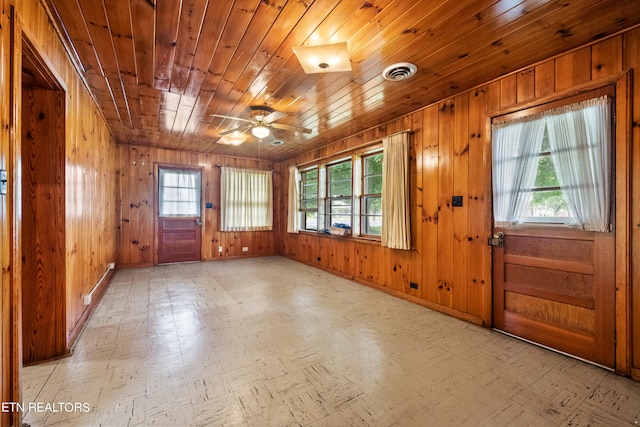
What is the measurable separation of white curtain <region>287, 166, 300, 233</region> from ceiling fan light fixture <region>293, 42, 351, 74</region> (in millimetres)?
3997

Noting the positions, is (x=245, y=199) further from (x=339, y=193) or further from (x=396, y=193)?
(x=396, y=193)

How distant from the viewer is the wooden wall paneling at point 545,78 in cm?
229

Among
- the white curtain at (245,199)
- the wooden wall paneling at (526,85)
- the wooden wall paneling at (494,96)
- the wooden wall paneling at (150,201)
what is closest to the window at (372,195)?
the wooden wall paneling at (494,96)

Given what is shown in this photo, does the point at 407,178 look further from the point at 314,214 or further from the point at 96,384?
the point at 96,384

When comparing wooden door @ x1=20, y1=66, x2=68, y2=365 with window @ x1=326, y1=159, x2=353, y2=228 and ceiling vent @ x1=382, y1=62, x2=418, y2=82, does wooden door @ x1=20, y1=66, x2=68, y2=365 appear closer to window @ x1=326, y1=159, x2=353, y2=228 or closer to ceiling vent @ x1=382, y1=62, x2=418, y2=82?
ceiling vent @ x1=382, y1=62, x2=418, y2=82

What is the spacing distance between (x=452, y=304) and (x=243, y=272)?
3.58 m

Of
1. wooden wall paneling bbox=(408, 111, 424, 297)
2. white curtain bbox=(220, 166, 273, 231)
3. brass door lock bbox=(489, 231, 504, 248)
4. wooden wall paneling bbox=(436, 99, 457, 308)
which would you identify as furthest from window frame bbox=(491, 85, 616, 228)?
white curtain bbox=(220, 166, 273, 231)

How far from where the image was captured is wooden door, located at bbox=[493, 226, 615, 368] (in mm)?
2051

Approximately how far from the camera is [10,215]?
135 cm

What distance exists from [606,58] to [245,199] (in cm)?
604

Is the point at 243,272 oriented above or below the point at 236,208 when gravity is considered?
below

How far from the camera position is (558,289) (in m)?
2.29

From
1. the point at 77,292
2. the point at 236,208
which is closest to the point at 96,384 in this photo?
the point at 77,292

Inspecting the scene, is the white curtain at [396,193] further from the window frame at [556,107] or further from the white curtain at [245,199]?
the white curtain at [245,199]
